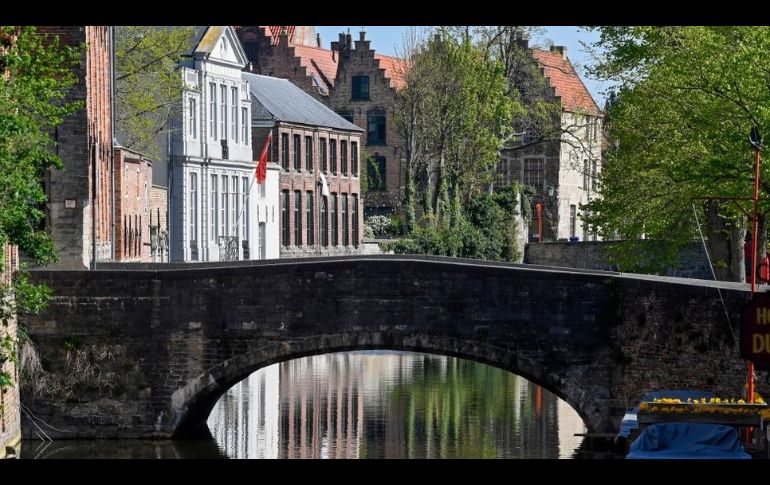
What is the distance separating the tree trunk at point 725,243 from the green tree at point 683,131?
2cm

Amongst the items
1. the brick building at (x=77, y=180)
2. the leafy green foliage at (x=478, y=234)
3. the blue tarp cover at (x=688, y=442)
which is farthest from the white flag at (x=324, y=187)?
the blue tarp cover at (x=688, y=442)

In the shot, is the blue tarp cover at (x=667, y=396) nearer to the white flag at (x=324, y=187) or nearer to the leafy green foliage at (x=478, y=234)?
the leafy green foliage at (x=478, y=234)

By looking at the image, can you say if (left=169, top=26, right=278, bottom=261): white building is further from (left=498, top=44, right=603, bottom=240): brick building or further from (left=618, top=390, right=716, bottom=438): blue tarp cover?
(left=618, top=390, right=716, bottom=438): blue tarp cover

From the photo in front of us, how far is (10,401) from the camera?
2627 cm

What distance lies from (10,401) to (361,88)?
49.4m

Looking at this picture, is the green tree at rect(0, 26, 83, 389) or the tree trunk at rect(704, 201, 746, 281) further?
the tree trunk at rect(704, 201, 746, 281)

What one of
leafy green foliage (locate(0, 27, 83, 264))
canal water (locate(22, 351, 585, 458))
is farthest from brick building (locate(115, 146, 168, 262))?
A: leafy green foliage (locate(0, 27, 83, 264))

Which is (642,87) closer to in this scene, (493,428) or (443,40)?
(493,428)

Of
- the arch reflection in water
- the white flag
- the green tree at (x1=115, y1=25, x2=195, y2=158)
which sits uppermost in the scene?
the green tree at (x1=115, y1=25, x2=195, y2=158)

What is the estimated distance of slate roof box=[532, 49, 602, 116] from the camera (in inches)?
3012

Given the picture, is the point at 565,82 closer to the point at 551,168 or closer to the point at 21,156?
the point at 551,168

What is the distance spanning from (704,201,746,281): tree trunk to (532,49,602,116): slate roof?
35.2m

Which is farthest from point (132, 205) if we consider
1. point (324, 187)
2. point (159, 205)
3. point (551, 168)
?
point (551, 168)

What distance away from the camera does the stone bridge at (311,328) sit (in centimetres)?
2773
